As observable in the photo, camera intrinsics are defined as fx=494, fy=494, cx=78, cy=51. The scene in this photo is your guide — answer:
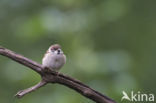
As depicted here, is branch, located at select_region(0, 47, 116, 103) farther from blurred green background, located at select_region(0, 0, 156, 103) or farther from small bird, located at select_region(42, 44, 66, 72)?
blurred green background, located at select_region(0, 0, 156, 103)

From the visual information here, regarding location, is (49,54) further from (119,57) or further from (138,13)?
(138,13)

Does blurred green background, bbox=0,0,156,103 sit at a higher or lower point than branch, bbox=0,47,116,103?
lower

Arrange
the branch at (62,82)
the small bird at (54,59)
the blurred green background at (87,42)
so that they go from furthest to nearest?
1. the blurred green background at (87,42)
2. the small bird at (54,59)
3. the branch at (62,82)

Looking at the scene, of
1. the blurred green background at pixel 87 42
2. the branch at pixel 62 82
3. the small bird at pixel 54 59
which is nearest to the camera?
the branch at pixel 62 82

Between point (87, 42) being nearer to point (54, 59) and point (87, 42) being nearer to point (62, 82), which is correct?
point (54, 59)

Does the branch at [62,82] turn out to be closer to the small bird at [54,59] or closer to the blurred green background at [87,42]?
the small bird at [54,59]

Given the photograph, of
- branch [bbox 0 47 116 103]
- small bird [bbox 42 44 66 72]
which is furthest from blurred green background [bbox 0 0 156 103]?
branch [bbox 0 47 116 103]

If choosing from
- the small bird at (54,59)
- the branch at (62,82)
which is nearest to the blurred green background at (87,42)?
the small bird at (54,59)

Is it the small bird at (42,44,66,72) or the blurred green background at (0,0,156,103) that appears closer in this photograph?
the small bird at (42,44,66,72)

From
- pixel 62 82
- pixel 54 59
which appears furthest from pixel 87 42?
pixel 62 82

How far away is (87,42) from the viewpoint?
171 inches

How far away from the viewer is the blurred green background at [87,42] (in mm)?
4059

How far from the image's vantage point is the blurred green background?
4.06 metres

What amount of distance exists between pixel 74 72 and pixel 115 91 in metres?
0.41
